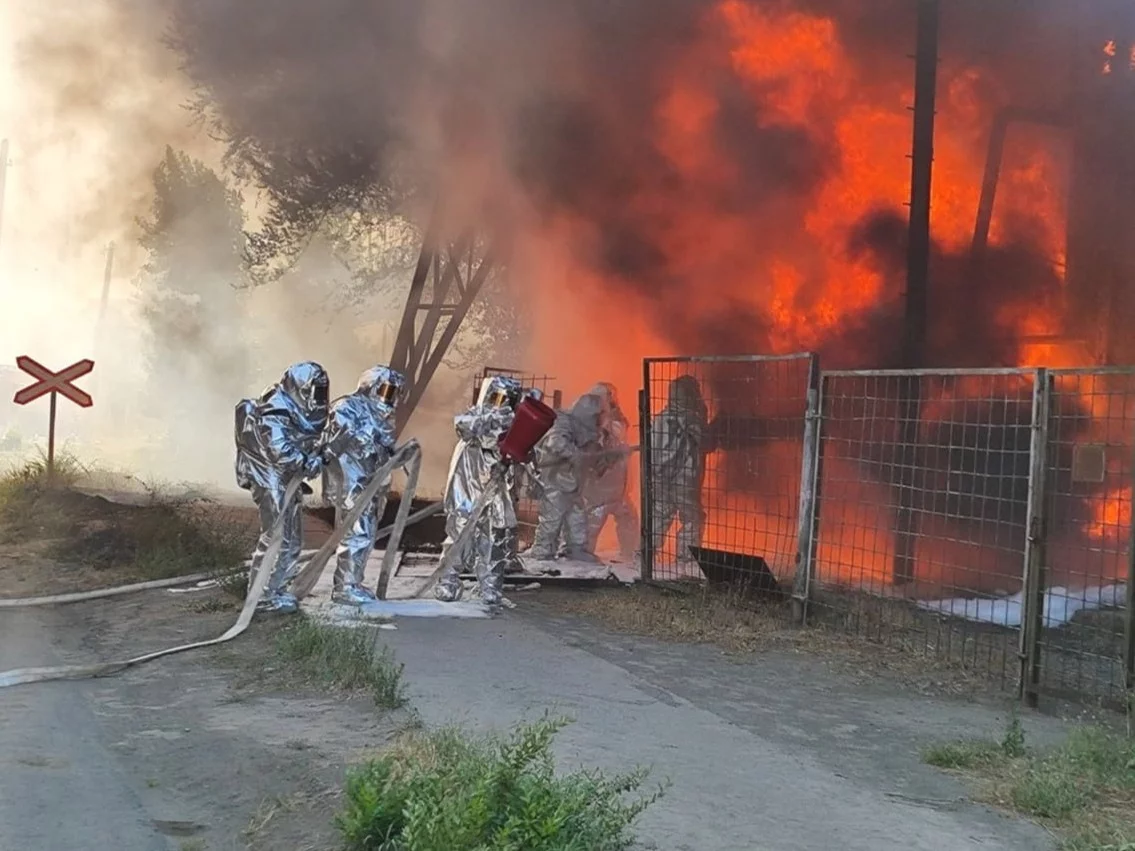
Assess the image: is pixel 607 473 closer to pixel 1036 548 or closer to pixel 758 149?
pixel 758 149

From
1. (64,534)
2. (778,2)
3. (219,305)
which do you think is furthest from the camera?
(219,305)

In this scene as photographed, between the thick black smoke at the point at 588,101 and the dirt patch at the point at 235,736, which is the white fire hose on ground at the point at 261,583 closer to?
the dirt patch at the point at 235,736

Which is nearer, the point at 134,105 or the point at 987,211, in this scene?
the point at 987,211

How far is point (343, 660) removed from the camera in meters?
5.38

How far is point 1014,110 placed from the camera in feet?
39.1

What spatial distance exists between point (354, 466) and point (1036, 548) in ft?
13.8

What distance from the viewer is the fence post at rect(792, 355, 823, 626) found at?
715 centimetres

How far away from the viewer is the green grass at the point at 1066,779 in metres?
3.49

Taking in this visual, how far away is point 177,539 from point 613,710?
597 centimetres

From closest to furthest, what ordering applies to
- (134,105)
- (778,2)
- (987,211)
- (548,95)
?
(987,211)
(778,2)
(548,95)
(134,105)

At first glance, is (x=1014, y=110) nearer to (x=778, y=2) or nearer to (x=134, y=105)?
(x=778, y=2)

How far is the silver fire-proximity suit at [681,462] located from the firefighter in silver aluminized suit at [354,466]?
307 cm

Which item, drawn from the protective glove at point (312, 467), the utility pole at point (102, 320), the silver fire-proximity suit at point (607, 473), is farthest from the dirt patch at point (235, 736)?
the utility pole at point (102, 320)

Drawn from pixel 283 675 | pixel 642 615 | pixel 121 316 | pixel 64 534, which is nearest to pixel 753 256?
pixel 642 615
